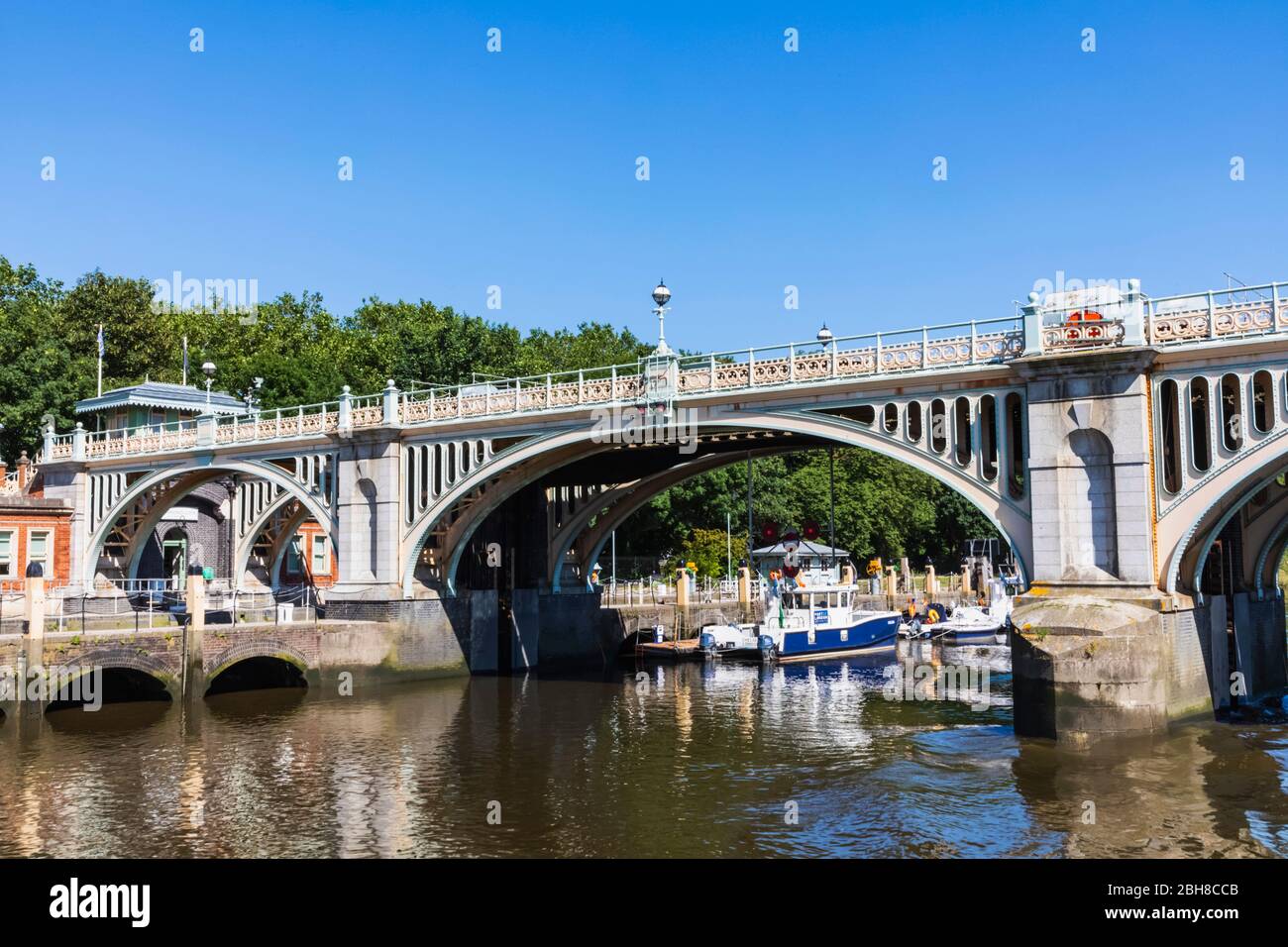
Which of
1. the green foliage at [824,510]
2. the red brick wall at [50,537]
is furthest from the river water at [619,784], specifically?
the green foliage at [824,510]

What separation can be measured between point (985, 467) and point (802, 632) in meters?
23.4

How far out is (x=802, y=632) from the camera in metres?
52.4

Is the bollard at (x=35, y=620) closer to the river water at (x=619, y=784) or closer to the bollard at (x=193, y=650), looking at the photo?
the river water at (x=619, y=784)

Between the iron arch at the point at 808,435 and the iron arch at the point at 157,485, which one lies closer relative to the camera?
the iron arch at the point at 808,435

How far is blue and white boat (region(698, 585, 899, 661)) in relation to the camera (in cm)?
5194

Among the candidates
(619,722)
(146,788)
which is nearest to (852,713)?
(619,722)

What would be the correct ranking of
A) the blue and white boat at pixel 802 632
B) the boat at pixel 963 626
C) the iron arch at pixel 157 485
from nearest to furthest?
the iron arch at pixel 157 485 → the blue and white boat at pixel 802 632 → the boat at pixel 963 626

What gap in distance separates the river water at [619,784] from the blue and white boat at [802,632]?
13982 mm

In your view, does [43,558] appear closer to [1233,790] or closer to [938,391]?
[938,391]

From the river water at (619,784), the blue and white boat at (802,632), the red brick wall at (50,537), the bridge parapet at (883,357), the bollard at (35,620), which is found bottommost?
the river water at (619,784)

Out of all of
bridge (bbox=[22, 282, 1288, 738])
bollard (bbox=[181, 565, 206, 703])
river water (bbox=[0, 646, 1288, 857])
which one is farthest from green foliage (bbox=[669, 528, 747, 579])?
bollard (bbox=[181, 565, 206, 703])

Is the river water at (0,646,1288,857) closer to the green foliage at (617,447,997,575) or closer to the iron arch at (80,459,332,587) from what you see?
the iron arch at (80,459,332,587)

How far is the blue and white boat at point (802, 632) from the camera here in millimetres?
51938

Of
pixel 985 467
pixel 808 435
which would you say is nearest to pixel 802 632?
pixel 808 435
